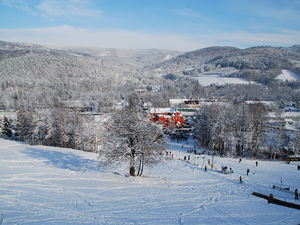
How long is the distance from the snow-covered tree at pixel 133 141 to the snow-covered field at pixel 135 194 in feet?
6.80

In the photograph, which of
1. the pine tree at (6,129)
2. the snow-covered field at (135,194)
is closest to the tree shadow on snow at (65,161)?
the snow-covered field at (135,194)

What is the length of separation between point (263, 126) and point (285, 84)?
548ft

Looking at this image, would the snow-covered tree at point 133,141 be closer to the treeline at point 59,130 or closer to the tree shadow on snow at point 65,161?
the tree shadow on snow at point 65,161

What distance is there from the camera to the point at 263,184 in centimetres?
2170

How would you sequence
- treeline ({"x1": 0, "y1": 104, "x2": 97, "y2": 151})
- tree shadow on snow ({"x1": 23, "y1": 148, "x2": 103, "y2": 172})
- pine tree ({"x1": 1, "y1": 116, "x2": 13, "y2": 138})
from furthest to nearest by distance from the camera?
pine tree ({"x1": 1, "y1": 116, "x2": 13, "y2": 138})
treeline ({"x1": 0, "y1": 104, "x2": 97, "y2": 151})
tree shadow on snow ({"x1": 23, "y1": 148, "x2": 103, "y2": 172})

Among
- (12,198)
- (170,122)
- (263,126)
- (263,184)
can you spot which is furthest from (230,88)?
(12,198)

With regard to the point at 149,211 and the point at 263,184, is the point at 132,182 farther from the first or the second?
the point at 263,184

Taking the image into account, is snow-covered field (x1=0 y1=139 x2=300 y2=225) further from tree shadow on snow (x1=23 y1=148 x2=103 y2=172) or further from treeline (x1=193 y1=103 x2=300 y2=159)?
treeline (x1=193 y1=103 x2=300 y2=159)

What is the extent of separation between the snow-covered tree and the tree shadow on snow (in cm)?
307

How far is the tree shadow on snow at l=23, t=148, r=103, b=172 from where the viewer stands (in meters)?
27.1

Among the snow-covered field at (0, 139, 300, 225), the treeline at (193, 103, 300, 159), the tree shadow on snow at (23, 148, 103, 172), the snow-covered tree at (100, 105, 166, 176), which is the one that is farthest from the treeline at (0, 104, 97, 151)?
the snow-covered tree at (100, 105, 166, 176)

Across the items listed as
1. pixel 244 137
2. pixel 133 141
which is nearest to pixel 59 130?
pixel 133 141

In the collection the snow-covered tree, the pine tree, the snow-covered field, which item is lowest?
the pine tree

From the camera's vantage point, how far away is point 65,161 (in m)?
30.2
